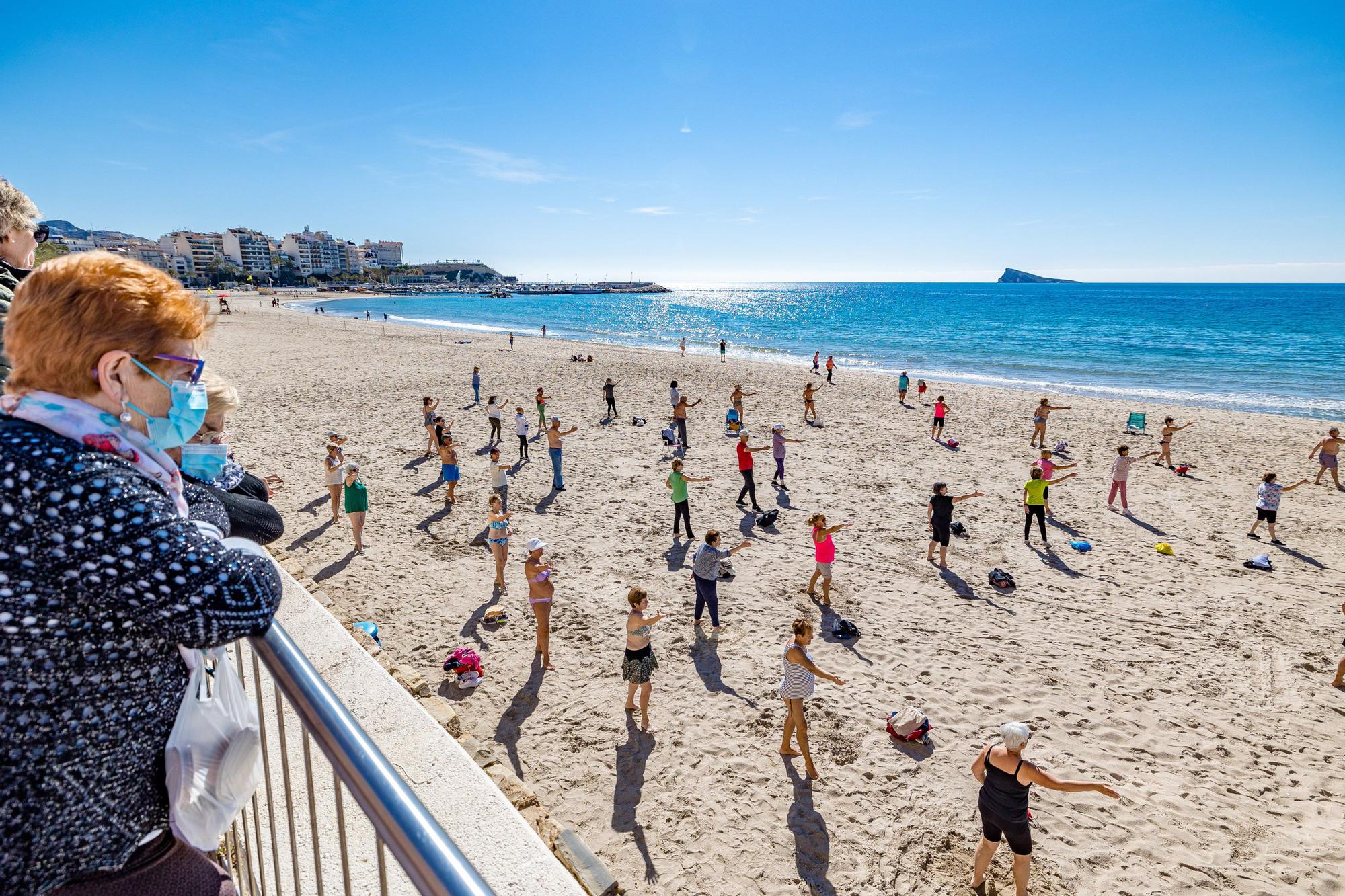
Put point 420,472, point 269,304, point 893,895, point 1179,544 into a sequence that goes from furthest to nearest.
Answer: point 269,304 < point 420,472 < point 1179,544 < point 893,895

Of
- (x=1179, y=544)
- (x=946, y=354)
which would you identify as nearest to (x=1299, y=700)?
(x=1179, y=544)

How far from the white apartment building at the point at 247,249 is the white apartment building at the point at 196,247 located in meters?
1.99

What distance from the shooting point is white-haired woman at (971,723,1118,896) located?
16.1 feet

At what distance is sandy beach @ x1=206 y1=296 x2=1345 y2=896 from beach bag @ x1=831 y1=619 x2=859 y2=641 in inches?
5.5

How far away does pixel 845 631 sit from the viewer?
8.72 metres

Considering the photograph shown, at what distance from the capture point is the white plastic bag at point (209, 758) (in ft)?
4.73

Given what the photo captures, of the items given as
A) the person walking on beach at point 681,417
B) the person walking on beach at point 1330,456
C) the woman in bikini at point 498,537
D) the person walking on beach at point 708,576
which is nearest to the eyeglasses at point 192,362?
the person walking on beach at point 708,576

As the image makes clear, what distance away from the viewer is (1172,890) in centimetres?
540

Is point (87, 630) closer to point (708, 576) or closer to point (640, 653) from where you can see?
point (640, 653)

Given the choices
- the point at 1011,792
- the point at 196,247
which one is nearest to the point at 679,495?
the point at 1011,792

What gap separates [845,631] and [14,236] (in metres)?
8.56

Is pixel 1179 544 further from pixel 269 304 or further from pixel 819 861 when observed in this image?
pixel 269 304

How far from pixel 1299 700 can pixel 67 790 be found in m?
11.0

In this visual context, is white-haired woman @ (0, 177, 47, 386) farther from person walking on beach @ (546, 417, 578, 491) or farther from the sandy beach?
person walking on beach @ (546, 417, 578, 491)
